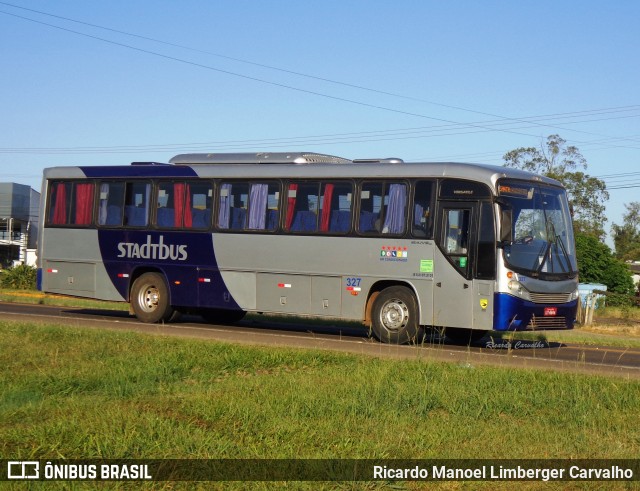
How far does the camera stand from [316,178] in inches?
808

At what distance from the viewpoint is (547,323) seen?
60.0ft

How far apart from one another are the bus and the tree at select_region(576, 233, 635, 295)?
153 ft

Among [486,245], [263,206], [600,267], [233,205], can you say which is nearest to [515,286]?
[486,245]

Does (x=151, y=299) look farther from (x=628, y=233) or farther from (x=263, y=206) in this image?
(x=628, y=233)

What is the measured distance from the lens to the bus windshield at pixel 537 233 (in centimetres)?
1814

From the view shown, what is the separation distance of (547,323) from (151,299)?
29.2ft

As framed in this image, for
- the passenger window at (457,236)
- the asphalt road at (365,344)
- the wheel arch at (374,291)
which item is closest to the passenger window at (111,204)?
the asphalt road at (365,344)

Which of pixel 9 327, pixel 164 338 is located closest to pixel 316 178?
pixel 164 338

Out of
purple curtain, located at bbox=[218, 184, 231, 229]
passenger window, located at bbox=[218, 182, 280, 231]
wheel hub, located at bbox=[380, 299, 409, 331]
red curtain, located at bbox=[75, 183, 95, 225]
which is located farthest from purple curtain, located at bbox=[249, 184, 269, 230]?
red curtain, located at bbox=[75, 183, 95, 225]

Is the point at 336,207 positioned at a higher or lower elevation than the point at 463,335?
higher

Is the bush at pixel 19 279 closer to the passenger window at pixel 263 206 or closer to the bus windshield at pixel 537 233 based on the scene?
the passenger window at pixel 263 206

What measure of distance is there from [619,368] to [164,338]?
24.1 feet

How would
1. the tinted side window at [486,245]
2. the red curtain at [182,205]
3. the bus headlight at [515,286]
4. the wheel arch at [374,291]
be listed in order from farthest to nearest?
the red curtain at [182,205], the wheel arch at [374,291], the tinted side window at [486,245], the bus headlight at [515,286]

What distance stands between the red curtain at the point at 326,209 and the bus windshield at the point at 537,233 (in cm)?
360
